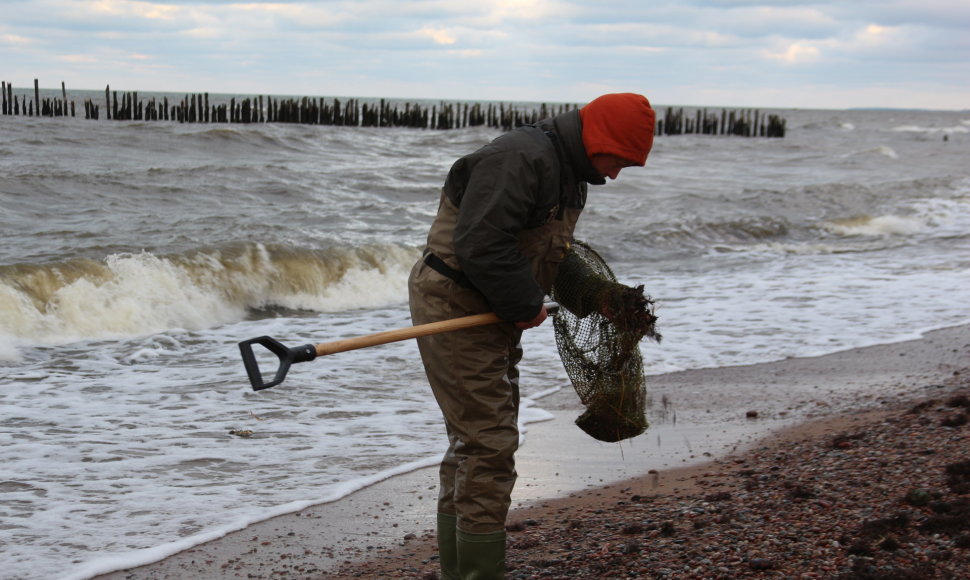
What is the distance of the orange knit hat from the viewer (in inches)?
124

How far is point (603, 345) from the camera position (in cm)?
389

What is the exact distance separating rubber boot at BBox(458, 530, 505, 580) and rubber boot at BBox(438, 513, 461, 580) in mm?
187

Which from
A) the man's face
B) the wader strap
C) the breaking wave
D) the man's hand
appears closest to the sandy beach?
the man's hand

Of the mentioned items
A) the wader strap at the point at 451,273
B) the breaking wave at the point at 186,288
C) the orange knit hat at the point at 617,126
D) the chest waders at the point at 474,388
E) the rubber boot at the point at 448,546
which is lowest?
the breaking wave at the point at 186,288

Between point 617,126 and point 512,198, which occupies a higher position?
point 617,126

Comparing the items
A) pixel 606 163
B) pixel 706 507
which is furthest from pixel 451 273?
pixel 706 507

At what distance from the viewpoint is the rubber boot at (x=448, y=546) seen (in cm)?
347

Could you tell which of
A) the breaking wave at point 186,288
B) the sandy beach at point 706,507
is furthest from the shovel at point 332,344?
the breaking wave at point 186,288

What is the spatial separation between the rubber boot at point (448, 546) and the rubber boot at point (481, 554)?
0.19 metres

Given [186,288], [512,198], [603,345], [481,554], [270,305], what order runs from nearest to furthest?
[512,198], [481,554], [603,345], [186,288], [270,305]

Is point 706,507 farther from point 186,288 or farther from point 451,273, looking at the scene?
point 186,288

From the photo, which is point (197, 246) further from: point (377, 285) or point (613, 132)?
point (613, 132)

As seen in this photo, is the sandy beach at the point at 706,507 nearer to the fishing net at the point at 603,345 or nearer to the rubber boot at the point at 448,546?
the rubber boot at the point at 448,546

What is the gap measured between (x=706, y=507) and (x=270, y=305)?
7.71m
